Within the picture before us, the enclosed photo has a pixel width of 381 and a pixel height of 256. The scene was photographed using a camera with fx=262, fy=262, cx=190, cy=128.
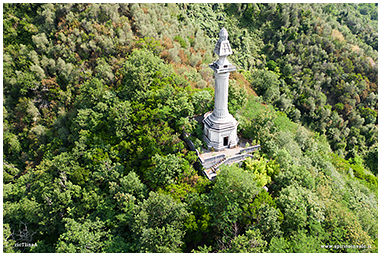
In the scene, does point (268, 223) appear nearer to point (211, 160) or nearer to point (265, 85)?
point (211, 160)

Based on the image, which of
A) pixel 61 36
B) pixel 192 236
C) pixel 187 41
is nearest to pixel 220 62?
pixel 192 236

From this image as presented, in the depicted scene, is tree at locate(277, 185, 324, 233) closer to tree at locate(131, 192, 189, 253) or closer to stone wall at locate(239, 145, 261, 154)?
stone wall at locate(239, 145, 261, 154)

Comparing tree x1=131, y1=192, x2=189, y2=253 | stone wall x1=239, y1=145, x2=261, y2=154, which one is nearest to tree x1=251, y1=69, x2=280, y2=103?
stone wall x1=239, y1=145, x2=261, y2=154

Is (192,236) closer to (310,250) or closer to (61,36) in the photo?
(310,250)

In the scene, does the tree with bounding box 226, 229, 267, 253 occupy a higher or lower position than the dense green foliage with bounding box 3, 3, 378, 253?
lower

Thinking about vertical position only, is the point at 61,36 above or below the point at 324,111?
above
